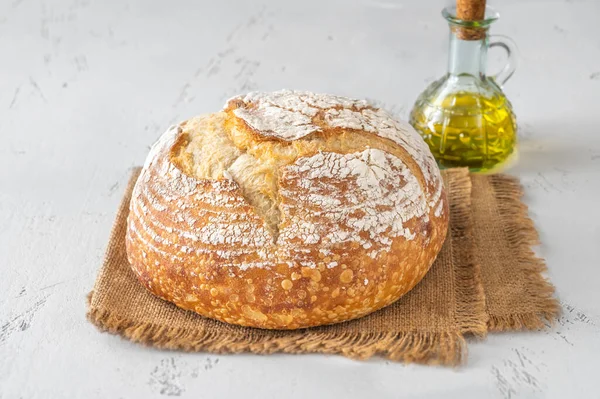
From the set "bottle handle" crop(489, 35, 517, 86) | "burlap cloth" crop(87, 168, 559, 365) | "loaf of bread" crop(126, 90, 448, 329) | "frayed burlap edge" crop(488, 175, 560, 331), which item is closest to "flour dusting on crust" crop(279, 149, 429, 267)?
"loaf of bread" crop(126, 90, 448, 329)

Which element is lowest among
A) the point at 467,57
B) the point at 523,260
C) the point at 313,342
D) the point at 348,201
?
the point at 523,260

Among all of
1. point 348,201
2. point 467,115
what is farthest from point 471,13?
point 348,201

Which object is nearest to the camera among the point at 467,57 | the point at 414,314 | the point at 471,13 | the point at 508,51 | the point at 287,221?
the point at 287,221

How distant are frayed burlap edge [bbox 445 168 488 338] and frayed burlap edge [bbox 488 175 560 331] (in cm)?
5

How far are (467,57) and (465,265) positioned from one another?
0.76m

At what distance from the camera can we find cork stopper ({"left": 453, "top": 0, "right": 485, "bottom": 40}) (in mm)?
2664

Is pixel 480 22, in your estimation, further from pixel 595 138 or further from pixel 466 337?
pixel 466 337

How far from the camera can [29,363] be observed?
2105 millimetres

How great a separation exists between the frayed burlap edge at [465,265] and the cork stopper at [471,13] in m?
0.42

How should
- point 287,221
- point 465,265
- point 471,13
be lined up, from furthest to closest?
1. point 471,13
2. point 465,265
3. point 287,221

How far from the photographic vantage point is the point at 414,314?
2174mm

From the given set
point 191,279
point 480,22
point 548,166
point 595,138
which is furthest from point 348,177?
point 595,138

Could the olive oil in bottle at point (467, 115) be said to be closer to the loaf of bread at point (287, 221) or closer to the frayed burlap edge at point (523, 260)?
the frayed burlap edge at point (523, 260)

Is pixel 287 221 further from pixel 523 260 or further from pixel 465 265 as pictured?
pixel 523 260
